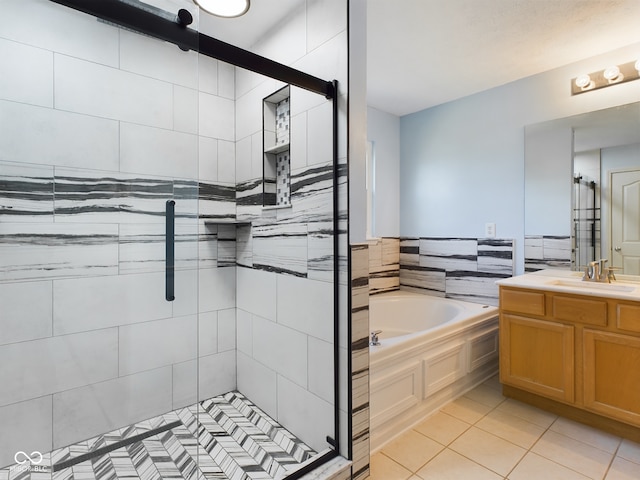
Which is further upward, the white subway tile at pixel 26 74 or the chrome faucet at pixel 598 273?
the white subway tile at pixel 26 74

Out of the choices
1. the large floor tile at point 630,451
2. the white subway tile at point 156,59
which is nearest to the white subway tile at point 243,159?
the white subway tile at point 156,59

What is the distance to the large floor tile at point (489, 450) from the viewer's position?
1.74 m

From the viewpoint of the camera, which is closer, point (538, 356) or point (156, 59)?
→ point (156, 59)

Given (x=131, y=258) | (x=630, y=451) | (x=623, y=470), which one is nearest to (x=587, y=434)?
(x=630, y=451)

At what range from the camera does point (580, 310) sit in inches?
79.7

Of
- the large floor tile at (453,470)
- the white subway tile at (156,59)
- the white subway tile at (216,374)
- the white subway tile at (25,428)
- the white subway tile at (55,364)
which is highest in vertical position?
the white subway tile at (156,59)

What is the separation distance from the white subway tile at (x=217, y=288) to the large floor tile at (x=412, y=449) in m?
1.39

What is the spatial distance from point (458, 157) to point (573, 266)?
1.29 meters

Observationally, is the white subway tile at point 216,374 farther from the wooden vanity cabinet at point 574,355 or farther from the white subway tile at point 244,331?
the wooden vanity cabinet at point 574,355

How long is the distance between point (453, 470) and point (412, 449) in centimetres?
24

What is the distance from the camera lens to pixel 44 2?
1.33 meters

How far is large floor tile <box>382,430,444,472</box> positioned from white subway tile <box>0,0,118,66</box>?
2.34 meters

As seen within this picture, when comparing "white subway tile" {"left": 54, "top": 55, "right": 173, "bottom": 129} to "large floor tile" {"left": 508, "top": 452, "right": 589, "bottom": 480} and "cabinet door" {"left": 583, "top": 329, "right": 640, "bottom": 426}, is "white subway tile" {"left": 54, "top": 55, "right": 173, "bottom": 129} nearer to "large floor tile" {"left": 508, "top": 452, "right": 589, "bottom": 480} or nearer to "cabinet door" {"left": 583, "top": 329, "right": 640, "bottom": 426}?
"large floor tile" {"left": 508, "top": 452, "right": 589, "bottom": 480}

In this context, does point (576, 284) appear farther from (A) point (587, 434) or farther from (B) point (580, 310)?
(A) point (587, 434)
